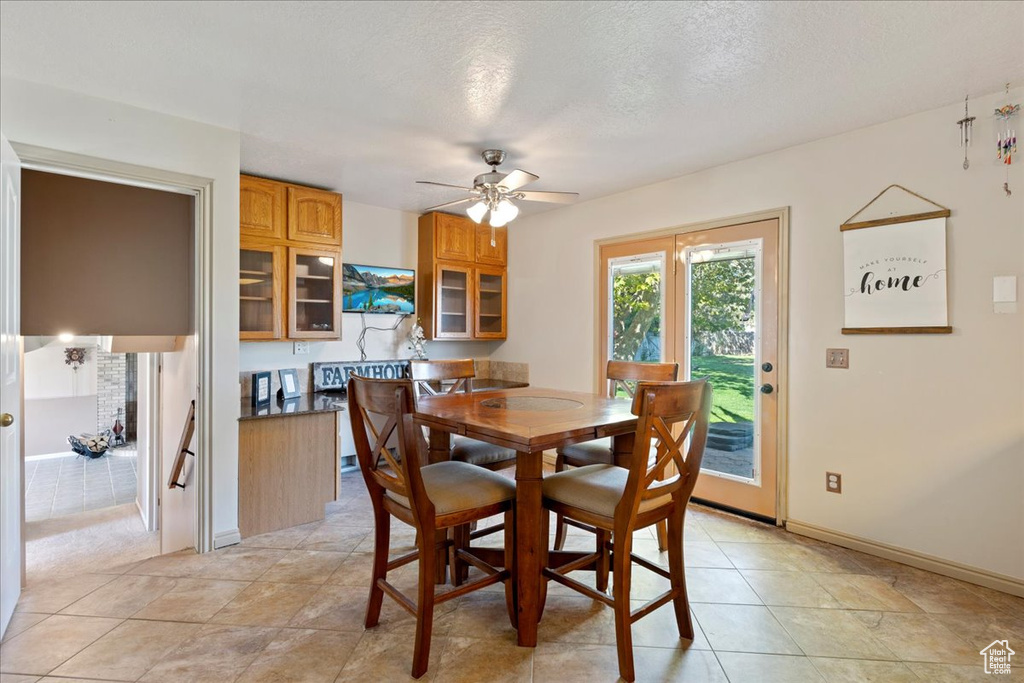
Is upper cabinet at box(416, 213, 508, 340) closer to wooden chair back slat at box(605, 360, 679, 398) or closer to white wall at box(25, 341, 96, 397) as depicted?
wooden chair back slat at box(605, 360, 679, 398)

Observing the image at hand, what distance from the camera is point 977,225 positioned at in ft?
7.74

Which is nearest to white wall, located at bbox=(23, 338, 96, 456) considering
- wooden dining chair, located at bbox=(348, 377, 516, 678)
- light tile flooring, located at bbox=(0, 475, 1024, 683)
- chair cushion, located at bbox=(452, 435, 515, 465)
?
light tile flooring, located at bbox=(0, 475, 1024, 683)

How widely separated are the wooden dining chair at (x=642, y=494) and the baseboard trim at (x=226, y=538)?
1.96 m

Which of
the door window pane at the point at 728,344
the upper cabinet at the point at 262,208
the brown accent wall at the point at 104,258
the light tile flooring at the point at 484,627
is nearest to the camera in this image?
the light tile flooring at the point at 484,627

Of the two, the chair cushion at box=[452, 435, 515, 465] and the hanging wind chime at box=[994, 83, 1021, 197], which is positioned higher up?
the hanging wind chime at box=[994, 83, 1021, 197]

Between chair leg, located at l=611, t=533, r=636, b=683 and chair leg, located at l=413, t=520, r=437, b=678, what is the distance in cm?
65

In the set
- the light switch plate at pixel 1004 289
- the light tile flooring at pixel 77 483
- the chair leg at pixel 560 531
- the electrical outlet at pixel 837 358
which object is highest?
the light switch plate at pixel 1004 289

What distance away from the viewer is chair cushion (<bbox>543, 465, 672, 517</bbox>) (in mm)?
1767

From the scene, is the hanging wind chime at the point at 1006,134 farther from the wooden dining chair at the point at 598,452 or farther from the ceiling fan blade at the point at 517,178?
the ceiling fan blade at the point at 517,178

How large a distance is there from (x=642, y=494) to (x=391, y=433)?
3.04 ft

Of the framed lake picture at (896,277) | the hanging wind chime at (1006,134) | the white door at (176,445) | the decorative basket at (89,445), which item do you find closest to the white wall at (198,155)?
the white door at (176,445)

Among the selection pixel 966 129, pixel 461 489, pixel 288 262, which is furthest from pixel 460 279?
pixel 966 129

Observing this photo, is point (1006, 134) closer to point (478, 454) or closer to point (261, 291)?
point (478, 454)

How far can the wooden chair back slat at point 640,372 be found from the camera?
2.78m
